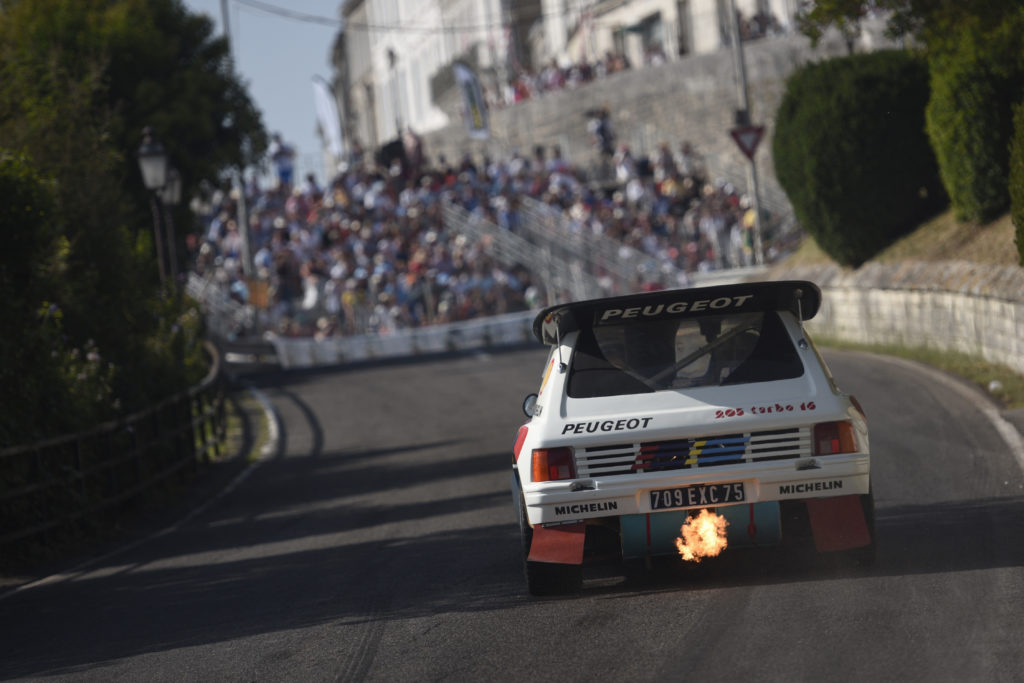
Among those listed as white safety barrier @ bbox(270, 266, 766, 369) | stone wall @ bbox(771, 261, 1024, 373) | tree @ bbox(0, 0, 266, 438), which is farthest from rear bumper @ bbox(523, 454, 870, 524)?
white safety barrier @ bbox(270, 266, 766, 369)

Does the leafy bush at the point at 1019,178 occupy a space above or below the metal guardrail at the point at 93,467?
above

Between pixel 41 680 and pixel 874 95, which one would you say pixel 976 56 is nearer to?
pixel 874 95

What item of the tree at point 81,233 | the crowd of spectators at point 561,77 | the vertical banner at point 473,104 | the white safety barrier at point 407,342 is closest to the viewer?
the tree at point 81,233

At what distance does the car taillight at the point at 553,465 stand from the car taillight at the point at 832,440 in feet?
4.29

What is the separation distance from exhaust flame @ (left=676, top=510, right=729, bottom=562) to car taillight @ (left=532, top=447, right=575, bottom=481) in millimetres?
682

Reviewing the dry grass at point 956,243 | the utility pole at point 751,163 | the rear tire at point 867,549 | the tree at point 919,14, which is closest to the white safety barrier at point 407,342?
the utility pole at point 751,163

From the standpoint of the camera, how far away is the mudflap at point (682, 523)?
736 centimetres

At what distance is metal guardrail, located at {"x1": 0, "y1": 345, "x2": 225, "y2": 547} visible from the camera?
12008 millimetres

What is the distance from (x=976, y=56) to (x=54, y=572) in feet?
37.9

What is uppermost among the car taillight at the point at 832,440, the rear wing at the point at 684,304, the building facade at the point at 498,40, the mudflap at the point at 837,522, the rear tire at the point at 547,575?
the building facade at the point at 498,40

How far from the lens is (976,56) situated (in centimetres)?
1616

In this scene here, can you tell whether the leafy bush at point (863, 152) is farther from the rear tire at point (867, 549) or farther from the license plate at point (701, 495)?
the license plate at point (701, 495)

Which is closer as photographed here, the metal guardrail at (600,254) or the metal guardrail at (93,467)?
the metal guardrail at (93,467)

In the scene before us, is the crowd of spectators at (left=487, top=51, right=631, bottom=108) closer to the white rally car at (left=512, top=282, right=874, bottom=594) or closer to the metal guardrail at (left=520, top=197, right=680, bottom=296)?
the metal guardrail at (left=520, top=197, right=680, bottom=296)
